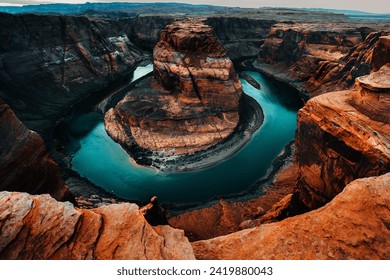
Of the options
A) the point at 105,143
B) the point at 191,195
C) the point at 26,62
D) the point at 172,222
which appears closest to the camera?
the point at 172,222

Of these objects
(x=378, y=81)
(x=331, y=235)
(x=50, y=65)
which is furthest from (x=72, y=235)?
(x=50, y=65)

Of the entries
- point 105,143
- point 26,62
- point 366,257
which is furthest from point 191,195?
point 26,62

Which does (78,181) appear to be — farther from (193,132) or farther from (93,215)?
(93,215)

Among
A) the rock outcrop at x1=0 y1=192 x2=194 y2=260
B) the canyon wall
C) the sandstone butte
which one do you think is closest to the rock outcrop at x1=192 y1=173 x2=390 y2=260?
the rock outcrop at x1=0 y1=192 x2=194 y2=260

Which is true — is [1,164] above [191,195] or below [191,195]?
above

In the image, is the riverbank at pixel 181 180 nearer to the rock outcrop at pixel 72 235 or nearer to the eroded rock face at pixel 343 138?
the eroded rock face at pixel 343 138

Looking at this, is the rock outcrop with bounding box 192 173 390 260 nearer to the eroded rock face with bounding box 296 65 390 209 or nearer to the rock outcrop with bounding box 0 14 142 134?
the eroded rock face with bounding box 296 65 390 209
